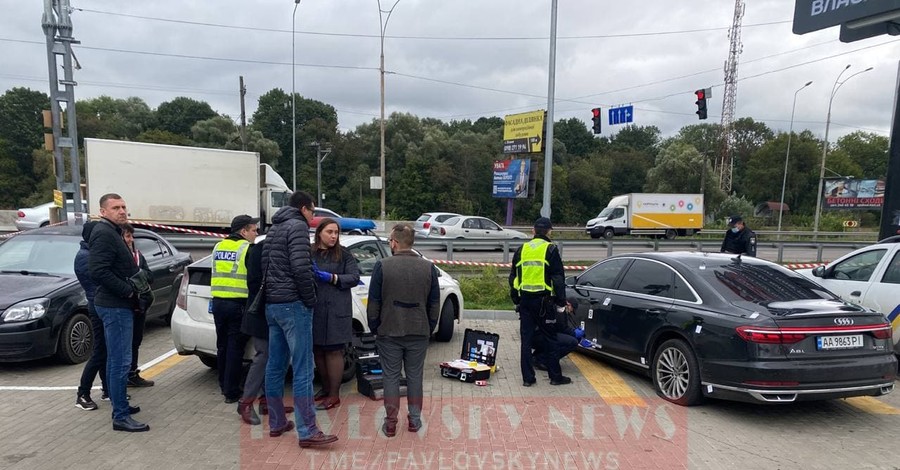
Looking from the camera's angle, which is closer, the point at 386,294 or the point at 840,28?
the point at 386,294

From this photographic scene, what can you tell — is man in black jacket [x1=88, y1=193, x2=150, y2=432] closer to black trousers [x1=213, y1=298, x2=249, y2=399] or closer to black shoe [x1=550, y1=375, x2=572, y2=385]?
black trousers [x1=213, y1=298, x2=249, y2=399]

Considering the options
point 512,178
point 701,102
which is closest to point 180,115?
point 512,178

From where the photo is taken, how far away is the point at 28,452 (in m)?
4.00

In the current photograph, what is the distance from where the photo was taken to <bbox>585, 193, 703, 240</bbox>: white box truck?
3303 centimetres

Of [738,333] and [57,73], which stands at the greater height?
[57,73]

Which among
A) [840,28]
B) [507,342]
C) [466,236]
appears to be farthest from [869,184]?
[507,342]

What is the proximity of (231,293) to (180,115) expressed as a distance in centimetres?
6301

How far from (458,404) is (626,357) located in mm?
2036

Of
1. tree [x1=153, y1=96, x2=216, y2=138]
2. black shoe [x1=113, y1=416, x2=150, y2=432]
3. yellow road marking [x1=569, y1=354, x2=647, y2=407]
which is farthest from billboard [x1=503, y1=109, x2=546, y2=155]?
tree [x1=153, y1=96, x2=216, y2=138]

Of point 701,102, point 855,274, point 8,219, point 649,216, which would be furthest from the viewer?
point 649,216

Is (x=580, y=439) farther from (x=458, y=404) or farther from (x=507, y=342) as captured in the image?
(x=507, y=342)

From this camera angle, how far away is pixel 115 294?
426 centimetres

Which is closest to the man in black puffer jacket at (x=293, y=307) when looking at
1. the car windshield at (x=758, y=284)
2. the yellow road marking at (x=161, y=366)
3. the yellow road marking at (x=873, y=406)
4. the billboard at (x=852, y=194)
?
the yellow road marking at (x=161, y=366)

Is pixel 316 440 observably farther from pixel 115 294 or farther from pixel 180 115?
pixel 180 115
